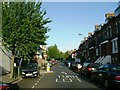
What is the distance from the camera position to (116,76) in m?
15.3

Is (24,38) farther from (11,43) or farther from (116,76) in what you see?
(116,76)

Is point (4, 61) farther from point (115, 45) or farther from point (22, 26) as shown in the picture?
point (115, 45)

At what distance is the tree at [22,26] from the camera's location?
23927 millimetres

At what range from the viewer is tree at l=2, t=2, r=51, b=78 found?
2393cm

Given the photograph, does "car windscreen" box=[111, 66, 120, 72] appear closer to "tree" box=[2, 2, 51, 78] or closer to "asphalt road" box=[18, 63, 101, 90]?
"asphalt road" box=[18, 63, 101, 90]

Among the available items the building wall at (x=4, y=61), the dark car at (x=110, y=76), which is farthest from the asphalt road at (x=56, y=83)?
the building wall at (x=4, y=61)

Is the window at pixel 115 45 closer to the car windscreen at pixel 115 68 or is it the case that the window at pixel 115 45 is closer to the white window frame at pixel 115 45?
the white window frame at pixel 115 45

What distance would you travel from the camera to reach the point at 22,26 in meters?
23.8

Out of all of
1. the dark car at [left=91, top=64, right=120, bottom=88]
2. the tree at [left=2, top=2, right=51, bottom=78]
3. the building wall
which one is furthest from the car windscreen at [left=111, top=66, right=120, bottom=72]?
the building wall

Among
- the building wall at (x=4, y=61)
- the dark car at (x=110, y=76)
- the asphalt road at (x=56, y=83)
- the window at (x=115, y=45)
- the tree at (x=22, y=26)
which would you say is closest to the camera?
the dark car at (x=110, y=76)

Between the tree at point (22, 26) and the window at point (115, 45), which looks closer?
the tree at point (22, 26)

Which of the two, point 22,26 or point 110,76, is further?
point 22,26

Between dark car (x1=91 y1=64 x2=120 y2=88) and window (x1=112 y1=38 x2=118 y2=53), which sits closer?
dark car (x1=91 y1=64 x2=120 y2=88)

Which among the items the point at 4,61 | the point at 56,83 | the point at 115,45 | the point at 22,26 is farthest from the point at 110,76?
the point at 115,45
